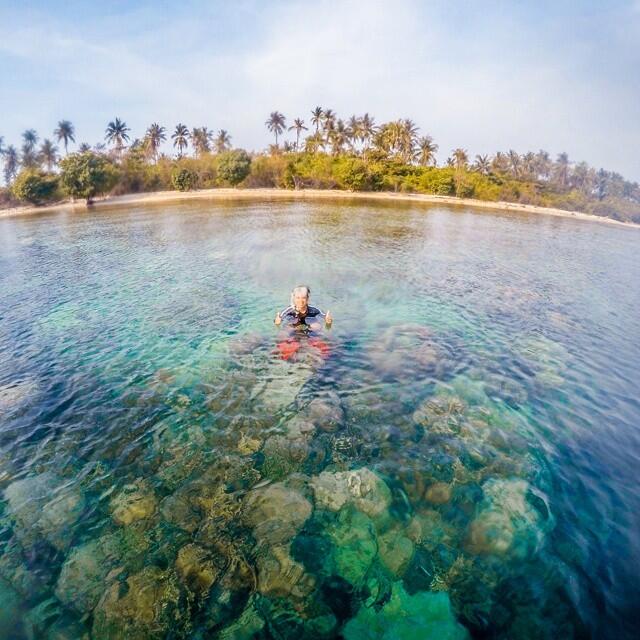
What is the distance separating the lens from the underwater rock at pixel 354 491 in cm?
744

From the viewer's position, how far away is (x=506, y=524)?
7094 mm

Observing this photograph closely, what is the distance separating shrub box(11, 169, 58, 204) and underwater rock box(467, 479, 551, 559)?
10079 cm

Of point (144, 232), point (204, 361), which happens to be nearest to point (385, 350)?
point (204, 361)

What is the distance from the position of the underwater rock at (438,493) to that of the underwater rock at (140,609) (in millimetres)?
5069

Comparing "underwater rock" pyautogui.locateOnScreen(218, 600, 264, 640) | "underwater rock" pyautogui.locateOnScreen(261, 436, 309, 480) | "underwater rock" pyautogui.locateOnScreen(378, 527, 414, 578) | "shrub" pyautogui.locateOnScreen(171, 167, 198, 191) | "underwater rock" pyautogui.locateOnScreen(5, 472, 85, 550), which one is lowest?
"underwater rock" pyautogui.locateOnScreen(5, 472, 85, 550)

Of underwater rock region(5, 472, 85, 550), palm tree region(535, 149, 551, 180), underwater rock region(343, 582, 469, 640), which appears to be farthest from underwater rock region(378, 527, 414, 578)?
palm tree region(535, 149, 551, 180)

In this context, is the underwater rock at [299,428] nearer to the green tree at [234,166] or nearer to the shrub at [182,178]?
the shrub at [182,178]

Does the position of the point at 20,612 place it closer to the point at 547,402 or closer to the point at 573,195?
the point at 547,402

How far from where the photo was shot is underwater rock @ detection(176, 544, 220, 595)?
5.92 meters

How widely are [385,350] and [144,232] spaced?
39.4 meters

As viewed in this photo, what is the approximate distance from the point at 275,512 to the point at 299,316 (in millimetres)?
8355

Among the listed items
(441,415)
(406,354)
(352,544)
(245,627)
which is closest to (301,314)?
(406,354)

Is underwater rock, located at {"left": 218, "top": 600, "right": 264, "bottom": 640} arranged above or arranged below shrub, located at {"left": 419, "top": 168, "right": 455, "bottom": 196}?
below

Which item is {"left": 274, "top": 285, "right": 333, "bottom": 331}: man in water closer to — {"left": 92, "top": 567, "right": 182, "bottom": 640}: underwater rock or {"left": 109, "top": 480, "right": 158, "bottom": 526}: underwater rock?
{"left": 109, "top": 480, "right": 158, "bottom": 526}: underwater rock
